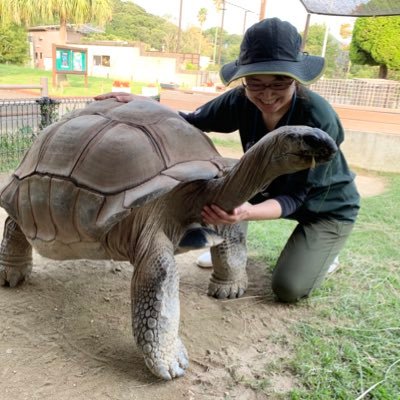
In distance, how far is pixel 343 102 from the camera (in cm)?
905

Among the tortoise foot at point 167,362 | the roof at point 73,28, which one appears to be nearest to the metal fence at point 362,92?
the tortoise foot at point 167,362

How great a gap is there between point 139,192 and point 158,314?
54cm

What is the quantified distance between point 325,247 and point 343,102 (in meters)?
7.08

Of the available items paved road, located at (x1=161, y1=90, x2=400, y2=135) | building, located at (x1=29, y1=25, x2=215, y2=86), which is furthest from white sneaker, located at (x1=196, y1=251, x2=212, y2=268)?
building, located at (x1=29, y1=25, x2=215, y2=86)

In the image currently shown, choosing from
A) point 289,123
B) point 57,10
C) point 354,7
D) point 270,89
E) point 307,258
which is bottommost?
point 307,258

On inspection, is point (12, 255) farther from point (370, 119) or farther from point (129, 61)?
point (129, 61)

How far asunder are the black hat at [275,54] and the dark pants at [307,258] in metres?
1.05

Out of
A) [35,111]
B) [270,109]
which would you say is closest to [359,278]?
[270,109]

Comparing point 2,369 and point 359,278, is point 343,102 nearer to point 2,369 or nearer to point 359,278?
point 359,278

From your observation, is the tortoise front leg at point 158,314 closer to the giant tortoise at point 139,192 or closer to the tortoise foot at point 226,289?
the giant tortoise at point 139,192

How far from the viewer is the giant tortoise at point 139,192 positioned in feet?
6.14

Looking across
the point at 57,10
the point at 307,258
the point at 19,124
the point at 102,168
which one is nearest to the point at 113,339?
the point at 102,168

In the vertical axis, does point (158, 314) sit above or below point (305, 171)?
below

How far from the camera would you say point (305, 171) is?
2.38 meters
